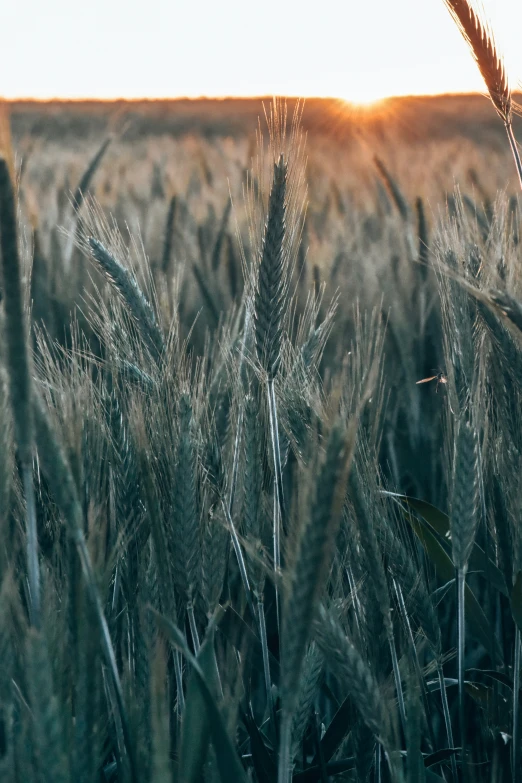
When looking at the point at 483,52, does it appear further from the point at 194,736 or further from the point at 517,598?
the point at 194,736

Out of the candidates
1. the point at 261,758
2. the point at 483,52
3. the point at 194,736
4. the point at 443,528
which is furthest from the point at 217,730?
the point at 483,52

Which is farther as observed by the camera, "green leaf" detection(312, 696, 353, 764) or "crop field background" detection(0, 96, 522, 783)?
"green leaf" detection(312, 696, 353, 764)

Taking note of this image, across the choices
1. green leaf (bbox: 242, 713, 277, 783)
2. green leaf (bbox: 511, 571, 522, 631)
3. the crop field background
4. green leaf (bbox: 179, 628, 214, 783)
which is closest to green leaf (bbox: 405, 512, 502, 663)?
the crop field background

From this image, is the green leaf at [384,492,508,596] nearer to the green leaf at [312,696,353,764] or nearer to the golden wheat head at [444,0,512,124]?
the green leaf at [312,696,353,764]

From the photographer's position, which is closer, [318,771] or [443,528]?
[318,771]

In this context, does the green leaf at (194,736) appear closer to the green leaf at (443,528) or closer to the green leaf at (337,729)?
the green leaf at (337,729)

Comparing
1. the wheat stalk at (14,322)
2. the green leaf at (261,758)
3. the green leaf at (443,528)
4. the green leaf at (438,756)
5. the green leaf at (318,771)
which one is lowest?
the green leaf at (318,771)

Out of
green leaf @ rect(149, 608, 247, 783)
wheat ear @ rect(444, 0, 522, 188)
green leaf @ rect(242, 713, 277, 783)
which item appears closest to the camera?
green leaf @ rect(149, 608, 247, 783)

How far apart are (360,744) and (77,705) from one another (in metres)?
0.30

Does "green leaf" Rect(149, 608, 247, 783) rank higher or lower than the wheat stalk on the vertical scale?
lower

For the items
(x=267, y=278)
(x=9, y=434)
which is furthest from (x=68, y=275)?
(x=9, y=434)

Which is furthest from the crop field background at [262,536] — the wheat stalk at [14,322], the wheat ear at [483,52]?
the wheat ear at [483,52]

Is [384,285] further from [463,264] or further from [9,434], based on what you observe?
[9,434]

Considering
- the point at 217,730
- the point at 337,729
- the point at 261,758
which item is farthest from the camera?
the point at 337,729
